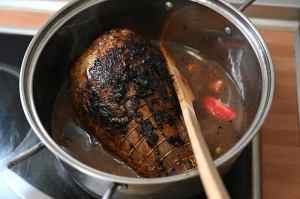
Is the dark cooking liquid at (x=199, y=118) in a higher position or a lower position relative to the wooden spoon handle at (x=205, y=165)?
lower

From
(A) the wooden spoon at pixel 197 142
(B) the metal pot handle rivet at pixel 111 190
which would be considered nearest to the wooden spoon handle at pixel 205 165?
(A) the wooden spoon at pixel 197 142

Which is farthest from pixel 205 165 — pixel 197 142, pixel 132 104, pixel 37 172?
pixel 37 172

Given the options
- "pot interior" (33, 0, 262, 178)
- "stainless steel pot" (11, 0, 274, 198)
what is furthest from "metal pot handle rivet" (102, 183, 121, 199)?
"pot interior" (33, 0, 262, 178)

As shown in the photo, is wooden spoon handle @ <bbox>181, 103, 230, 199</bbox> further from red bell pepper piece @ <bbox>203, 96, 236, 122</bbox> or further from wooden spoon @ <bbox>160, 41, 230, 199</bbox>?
red bell pepper piece @ <bbox>203, 96, 236, 122</bbox>

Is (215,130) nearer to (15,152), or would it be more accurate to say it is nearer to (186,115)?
(186,115)

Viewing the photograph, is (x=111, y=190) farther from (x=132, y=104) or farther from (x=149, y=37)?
(x=149, y=37)

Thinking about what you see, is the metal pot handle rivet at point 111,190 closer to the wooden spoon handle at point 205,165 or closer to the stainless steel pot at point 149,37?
the stainless steel pot at point 149,37
